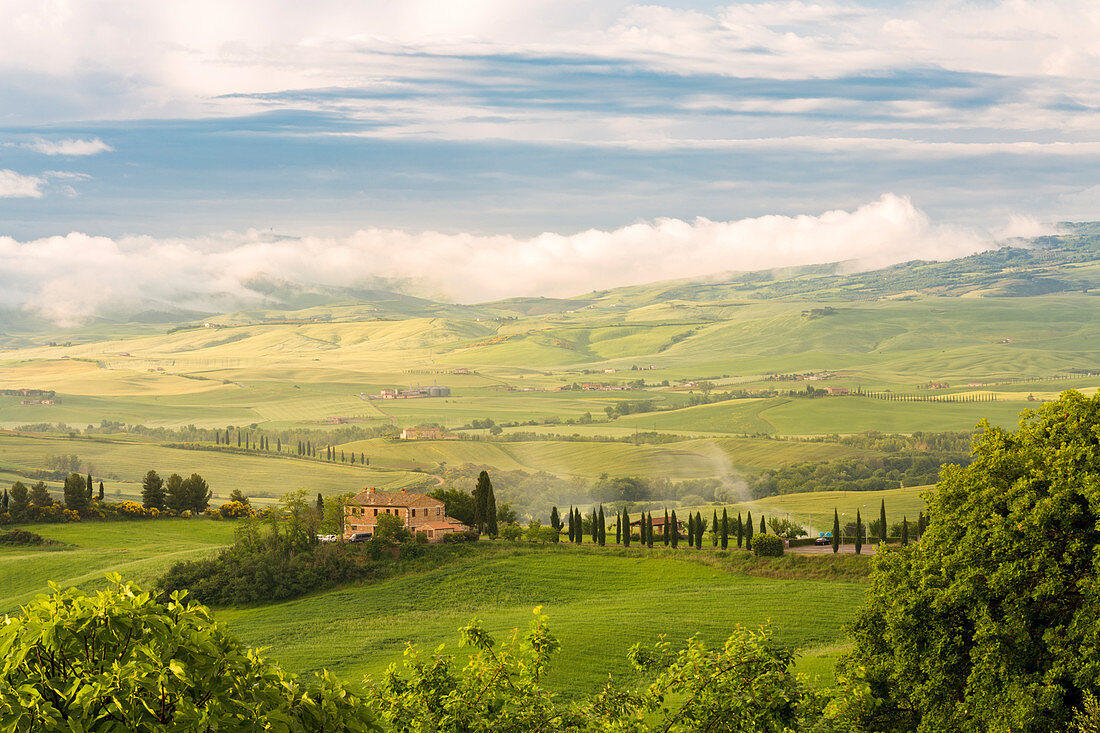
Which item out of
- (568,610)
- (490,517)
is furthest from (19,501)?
(568,610)

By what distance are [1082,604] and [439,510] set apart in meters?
71.4

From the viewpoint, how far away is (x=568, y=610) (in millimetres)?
61281

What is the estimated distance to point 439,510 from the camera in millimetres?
90188

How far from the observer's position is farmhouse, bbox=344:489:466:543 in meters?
87.4

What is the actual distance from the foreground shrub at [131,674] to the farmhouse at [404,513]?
76.2 meters

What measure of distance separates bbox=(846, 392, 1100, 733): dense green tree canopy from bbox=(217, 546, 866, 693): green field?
1217 centimetres

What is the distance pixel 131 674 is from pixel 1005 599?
23953mm

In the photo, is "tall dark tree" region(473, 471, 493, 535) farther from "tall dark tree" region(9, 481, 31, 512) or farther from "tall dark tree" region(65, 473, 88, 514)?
"tall dark tree" region(9, 481, 31, 512)

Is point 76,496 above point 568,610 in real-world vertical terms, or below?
above

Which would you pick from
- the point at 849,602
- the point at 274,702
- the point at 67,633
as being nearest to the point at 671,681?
the point at 274,702

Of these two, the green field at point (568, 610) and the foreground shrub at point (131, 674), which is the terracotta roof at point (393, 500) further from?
the foreground shrub at point (131, 674)

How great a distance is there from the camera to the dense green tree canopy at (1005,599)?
23547 millimetres

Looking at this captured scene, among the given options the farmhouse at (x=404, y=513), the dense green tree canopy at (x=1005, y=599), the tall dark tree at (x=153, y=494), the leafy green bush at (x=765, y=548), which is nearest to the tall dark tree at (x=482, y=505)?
the farmhouse at (x=404, y=513)

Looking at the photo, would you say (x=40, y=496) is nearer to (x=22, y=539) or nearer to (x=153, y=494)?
(x=153, y=494)
